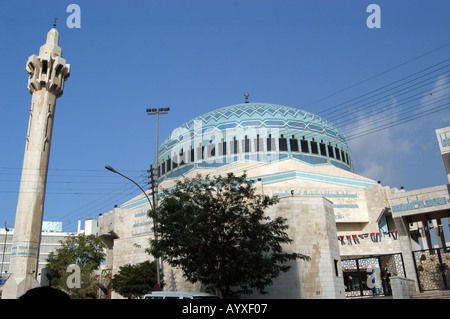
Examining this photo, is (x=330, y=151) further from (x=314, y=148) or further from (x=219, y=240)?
(x=219, y=240)

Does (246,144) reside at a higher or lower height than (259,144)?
higher

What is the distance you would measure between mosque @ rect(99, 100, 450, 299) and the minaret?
7504 mm

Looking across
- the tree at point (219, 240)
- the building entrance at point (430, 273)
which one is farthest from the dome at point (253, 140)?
the tree at point (219, 240)

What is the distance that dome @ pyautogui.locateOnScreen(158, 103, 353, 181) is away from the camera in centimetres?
4450

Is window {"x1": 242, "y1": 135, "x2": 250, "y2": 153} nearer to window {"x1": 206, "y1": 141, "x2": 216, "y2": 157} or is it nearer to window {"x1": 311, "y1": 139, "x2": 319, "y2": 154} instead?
window {"x1": 206, "y1": 141, "x2": 216, "y2": 157}

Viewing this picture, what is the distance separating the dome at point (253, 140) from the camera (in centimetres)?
4450

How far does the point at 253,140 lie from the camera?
45.1 m

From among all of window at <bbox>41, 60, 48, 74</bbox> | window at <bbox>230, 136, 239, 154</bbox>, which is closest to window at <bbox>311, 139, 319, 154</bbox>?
window at <bbox>230, 136, 239, 154</bbox>

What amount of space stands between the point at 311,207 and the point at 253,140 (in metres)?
24.7

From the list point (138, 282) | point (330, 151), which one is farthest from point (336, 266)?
point (330, 151)

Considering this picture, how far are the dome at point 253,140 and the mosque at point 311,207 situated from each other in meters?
0.12

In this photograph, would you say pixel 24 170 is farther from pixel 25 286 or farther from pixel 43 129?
pixel 25 286
